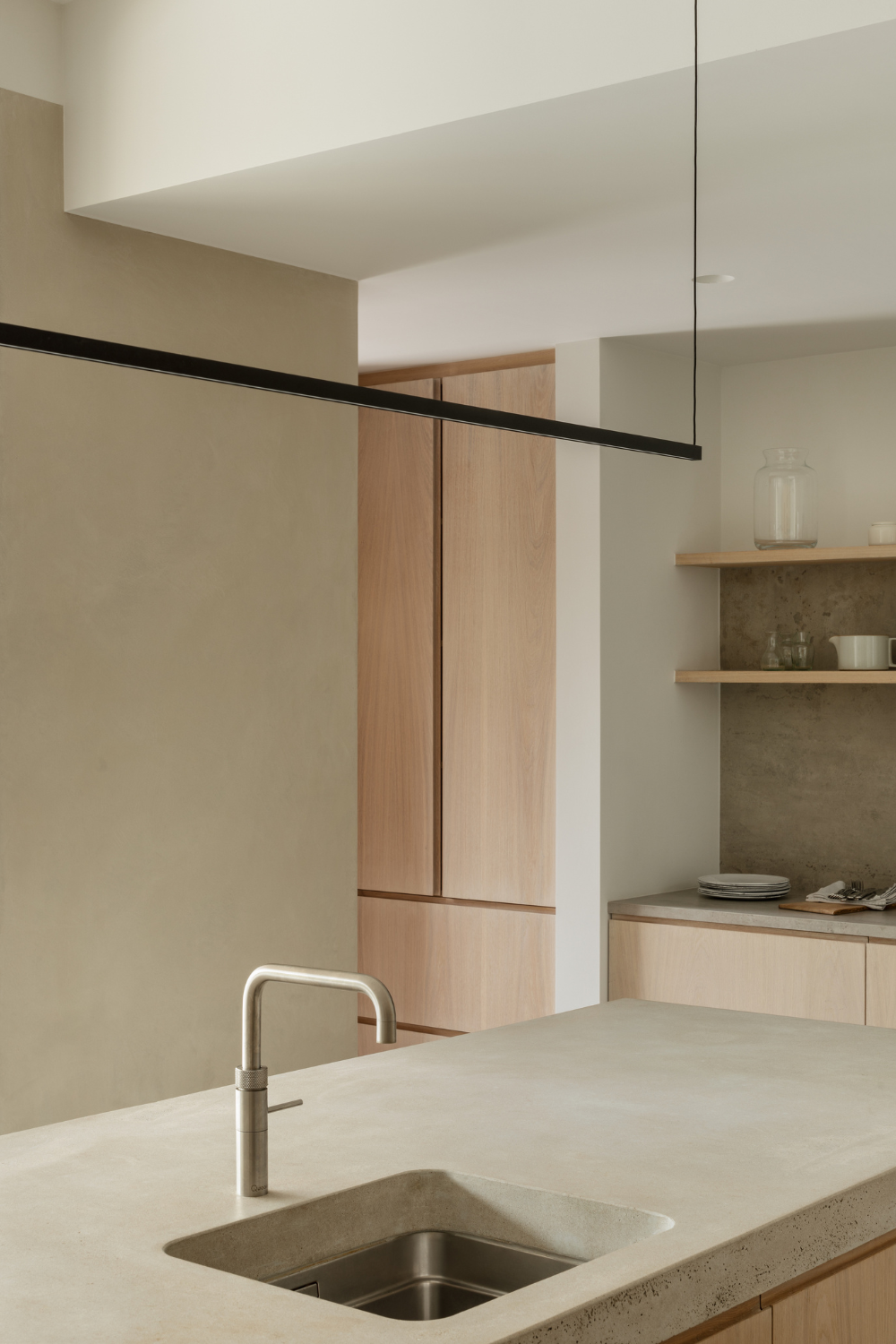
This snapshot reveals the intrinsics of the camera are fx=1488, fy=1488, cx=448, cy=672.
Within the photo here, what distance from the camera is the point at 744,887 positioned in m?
4.36

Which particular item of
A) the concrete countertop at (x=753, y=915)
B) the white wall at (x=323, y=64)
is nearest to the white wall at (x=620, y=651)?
the concrete countertop at (x=753, y=915)

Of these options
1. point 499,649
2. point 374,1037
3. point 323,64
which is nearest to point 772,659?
point 499,649

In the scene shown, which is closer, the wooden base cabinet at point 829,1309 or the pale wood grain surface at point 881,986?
the wooden base cabinet at point 829,1309

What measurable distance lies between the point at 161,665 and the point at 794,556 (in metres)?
1.99

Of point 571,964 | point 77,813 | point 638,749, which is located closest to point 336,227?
point 77,813

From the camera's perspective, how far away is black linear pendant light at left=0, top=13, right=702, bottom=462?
1.44 m

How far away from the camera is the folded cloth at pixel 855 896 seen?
412 centimetres

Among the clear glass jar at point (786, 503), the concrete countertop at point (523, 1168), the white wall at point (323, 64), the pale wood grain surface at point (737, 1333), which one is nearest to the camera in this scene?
the concrete countertop at point (523, 1168)

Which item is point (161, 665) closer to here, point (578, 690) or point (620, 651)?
point (578, 690)

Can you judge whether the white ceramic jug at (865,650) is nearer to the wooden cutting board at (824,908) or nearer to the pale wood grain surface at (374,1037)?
the wooden cutting board at (824,908)

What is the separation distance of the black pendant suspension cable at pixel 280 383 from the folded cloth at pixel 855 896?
222 cm

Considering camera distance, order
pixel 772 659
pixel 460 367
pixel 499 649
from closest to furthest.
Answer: pixel 772 659 → pixel 499 649 → pixel 460 367

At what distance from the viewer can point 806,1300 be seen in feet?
5.52

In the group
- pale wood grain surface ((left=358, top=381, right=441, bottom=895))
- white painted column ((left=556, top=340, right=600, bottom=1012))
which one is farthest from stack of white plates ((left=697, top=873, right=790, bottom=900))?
pale wood grain surface ((left=358, top=381, right=441, bottom=895))
